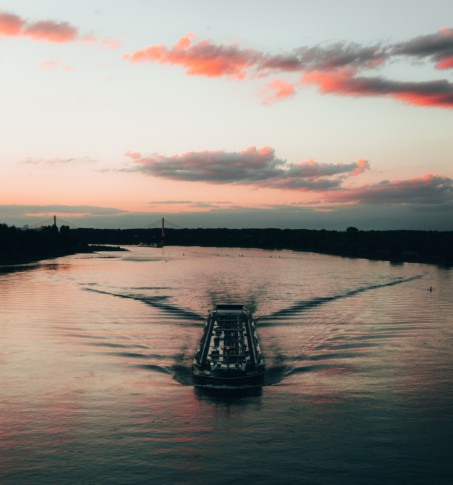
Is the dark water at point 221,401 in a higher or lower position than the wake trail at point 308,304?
lower

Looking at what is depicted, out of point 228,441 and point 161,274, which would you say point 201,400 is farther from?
point 161,274

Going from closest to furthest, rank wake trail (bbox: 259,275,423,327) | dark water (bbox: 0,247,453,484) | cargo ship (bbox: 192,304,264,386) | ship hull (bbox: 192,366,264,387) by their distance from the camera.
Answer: dark water (bbox: 0,247,453,484) → ship hull (bbox: 192,366,264,387) → cargo ship (bbox: 192,304,264,386) → wake trail (bbox: 259,275,423,327)

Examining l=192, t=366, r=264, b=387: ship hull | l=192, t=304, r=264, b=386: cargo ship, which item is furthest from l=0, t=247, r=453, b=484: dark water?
l=192, t=304, r=264, b=386: cargo ship

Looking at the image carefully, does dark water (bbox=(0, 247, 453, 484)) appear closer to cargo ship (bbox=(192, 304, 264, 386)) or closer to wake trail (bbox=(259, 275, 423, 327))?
wake trail (bbox=(259, 275, 423, 327))

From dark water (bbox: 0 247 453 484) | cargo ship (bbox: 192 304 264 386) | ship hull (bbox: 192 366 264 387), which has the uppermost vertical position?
cargo ship (bbox: 192 304 264 386)

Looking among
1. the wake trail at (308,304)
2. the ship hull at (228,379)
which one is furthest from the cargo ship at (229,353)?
the wake trail at (308,304)

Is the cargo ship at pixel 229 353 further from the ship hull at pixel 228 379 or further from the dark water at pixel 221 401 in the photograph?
the dark water at pixel 221 401
